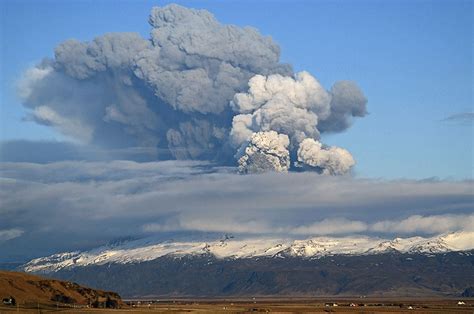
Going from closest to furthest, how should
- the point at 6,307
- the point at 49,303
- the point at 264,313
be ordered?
the point at 6,307
the point at 49,303
the point at 264,313

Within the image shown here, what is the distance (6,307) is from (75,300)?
3129cm

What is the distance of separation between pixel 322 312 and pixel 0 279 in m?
63.4

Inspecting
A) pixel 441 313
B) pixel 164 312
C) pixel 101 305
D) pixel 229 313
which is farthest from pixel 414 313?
pixel 101 305

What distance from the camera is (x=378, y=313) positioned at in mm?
194875

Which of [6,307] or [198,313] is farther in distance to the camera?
[198,313]

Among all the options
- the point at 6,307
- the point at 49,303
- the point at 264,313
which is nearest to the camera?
the point at 6,307

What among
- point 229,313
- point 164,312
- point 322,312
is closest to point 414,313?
point 322,312

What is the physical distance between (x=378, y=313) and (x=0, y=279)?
2898 inches

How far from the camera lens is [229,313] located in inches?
7338

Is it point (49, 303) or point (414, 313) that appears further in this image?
point (414, 313)

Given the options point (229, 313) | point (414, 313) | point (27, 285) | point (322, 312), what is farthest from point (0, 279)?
point (414, 313)

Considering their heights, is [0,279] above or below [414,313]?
above

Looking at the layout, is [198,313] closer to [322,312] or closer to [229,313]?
[229,313]

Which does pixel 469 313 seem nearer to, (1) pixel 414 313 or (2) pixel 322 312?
(1) pixel 414 313
